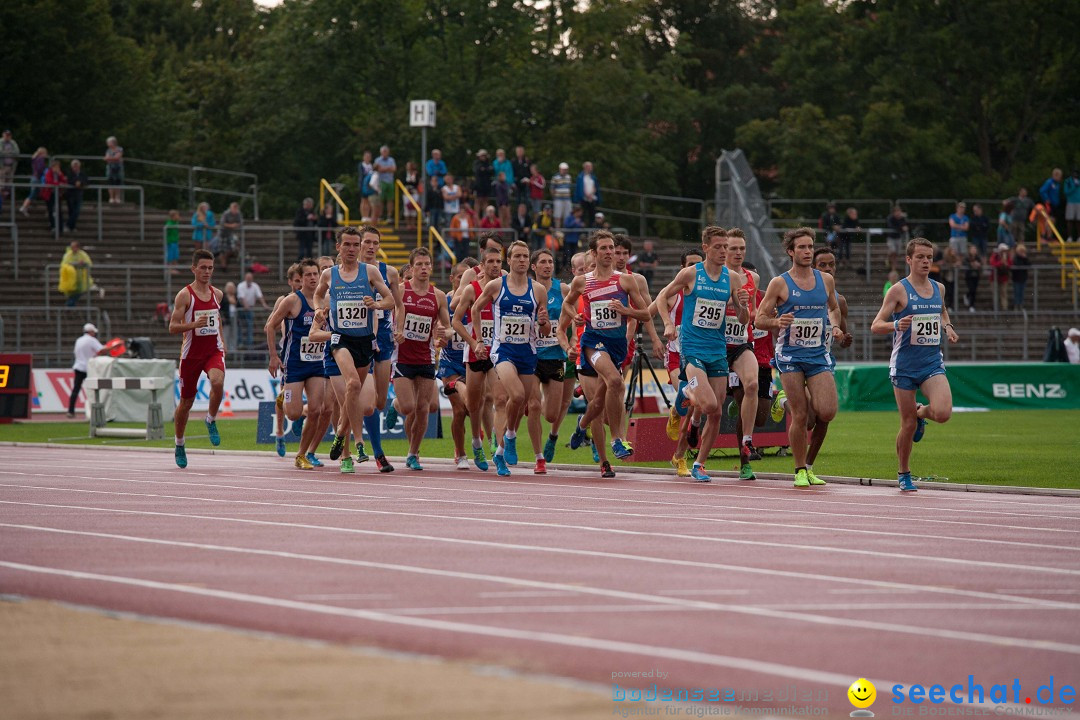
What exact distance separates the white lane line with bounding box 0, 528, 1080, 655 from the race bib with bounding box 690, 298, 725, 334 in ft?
24.4

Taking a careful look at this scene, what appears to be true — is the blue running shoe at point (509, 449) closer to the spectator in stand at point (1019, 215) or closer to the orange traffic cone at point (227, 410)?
the orange traffic cone at point (227, 410)

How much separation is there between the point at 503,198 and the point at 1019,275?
41.2ft

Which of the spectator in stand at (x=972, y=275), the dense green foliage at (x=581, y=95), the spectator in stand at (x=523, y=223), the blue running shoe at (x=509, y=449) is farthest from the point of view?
the dense green foliage at (x=581, y=95)

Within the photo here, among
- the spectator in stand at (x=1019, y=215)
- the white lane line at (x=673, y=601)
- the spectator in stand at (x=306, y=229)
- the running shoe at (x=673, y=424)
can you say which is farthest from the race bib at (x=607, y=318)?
the spectator in stand at (x=1019, y=215)

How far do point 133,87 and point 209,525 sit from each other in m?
51.9

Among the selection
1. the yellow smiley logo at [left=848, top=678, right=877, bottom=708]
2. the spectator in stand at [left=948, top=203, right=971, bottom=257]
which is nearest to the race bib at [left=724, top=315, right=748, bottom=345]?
the yellow smiley logo at [left=848, top=678, right=877, bottom=708]

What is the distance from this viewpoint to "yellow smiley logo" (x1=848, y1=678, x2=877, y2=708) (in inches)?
239

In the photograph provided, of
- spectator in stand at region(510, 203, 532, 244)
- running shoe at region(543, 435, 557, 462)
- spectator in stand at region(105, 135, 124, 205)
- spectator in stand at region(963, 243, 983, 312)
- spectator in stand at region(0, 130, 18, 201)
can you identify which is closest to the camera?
running shoe at region(543, 435, 557, 462)

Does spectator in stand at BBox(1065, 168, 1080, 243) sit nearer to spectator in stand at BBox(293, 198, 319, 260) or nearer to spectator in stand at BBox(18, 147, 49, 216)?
spectator in stand at BBox(293, 198, 319, 260)

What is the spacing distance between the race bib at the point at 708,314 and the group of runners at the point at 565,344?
14 millimetres

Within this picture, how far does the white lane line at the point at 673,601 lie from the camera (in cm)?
740

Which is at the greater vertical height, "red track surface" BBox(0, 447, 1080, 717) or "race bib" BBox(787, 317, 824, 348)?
"race bib" BBox(787, 317, 824, 348)

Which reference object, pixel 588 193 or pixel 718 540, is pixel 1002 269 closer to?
pixel 588 193

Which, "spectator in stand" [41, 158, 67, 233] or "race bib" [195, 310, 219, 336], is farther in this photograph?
"spectator in stand" [41, 158, 67, 233]
